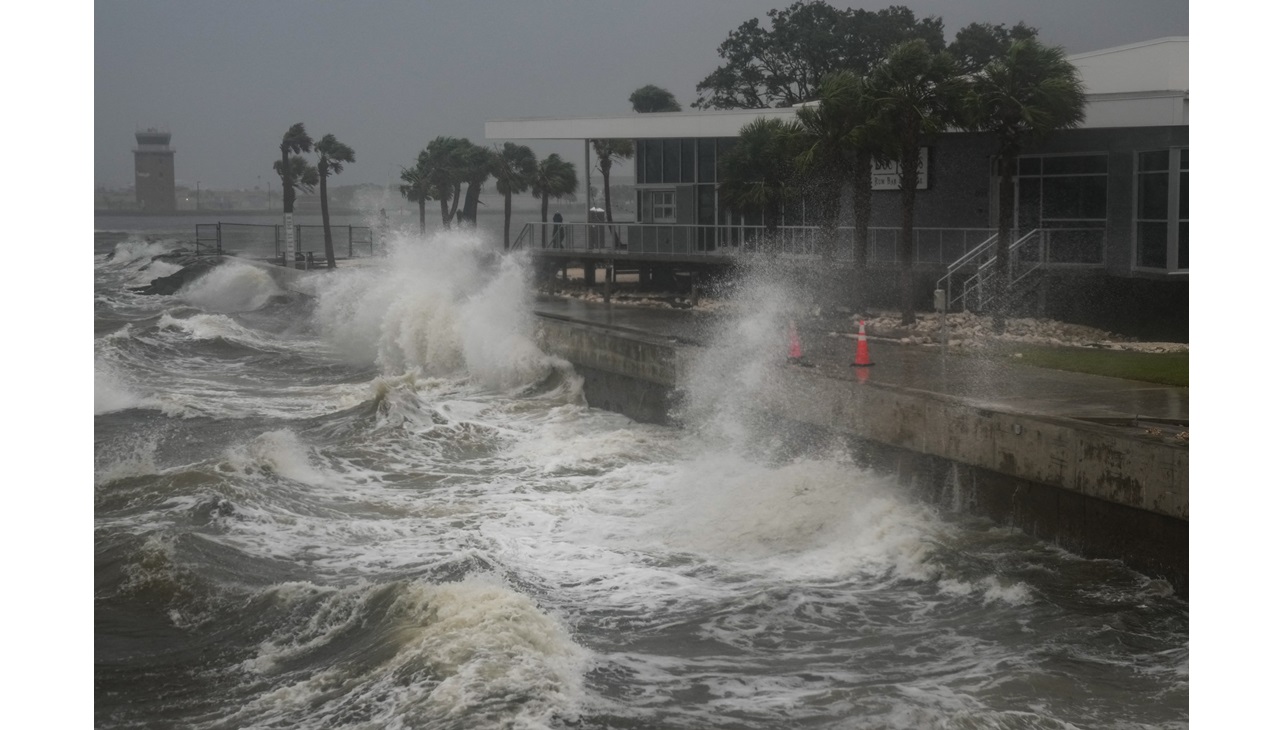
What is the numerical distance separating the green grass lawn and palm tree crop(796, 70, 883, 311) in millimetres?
4927

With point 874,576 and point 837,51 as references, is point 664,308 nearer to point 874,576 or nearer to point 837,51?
point 874,576

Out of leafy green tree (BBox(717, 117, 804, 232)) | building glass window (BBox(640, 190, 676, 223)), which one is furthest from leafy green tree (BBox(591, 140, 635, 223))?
leafy green tree (BBox(717, 117, 804, 232))

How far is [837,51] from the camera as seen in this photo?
45125 mm

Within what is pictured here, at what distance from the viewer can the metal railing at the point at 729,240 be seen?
22547mm

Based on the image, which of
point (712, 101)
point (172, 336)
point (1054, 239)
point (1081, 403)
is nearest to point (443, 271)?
point (172, 336)

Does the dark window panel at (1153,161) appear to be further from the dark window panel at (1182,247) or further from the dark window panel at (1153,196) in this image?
the dark window panel at (1182,247)

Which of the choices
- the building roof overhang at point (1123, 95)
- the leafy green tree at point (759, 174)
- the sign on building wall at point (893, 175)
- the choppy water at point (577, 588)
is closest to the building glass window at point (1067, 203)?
the building roof overhang at point (1123, 95)

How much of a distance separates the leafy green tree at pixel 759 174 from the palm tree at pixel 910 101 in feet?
16.0

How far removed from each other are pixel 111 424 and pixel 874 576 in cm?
1185

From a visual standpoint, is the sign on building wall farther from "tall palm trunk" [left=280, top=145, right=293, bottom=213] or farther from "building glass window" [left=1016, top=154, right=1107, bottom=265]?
"tall palm trunk" [left=280, top=145, right=293, bottom=213]

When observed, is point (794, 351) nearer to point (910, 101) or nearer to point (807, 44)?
point (910, 101)

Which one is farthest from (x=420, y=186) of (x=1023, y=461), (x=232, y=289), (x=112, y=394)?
(x=1023, y=461)

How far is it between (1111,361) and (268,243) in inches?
2554

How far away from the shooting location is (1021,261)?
20.1 metres
